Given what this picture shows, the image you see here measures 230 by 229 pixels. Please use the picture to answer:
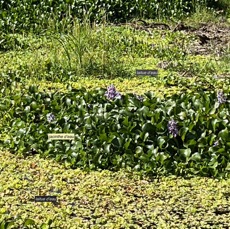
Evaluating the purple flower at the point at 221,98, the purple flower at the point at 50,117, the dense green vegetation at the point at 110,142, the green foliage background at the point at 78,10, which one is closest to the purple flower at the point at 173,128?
the dense green vegetation at the point at 110,142

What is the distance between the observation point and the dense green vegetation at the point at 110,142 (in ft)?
14.8

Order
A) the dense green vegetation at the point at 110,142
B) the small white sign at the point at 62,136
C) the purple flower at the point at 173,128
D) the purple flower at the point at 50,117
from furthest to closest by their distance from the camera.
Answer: the purple flower at the point at 50,117
the small white sign at the point at 62,136
the purple flower at the point at 173,128
the dense green vegetation at the point at 110,142

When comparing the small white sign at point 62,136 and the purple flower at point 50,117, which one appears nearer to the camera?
the small white sign at point 62,136

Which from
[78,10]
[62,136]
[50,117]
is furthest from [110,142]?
[78,10]

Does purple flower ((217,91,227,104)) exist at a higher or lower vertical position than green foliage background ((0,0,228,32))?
higher

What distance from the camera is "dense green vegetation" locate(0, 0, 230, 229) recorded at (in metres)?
4.51

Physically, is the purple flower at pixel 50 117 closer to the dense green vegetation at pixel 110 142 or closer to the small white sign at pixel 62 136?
the dense green vegetation at pixel 110 142

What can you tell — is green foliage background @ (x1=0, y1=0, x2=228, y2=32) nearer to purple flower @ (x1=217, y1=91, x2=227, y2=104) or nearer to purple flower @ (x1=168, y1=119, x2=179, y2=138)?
purple flower @ (x1=217, y1=91, x2=227, y2=104)

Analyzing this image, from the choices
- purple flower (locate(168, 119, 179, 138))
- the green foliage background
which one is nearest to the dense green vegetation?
purple flower (locate(168, 119, 179, 138))

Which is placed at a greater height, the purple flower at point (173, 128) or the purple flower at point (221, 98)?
the purple flower at point (221, 98)

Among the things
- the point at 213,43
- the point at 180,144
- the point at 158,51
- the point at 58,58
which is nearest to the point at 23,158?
the point at 180,144

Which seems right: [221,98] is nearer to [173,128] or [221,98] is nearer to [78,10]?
[173,128]

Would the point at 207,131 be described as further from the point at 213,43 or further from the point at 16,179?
the point at 213,43

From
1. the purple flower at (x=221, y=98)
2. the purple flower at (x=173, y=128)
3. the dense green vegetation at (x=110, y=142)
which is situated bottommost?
the dense green vegetation at (x=110, y=142)
